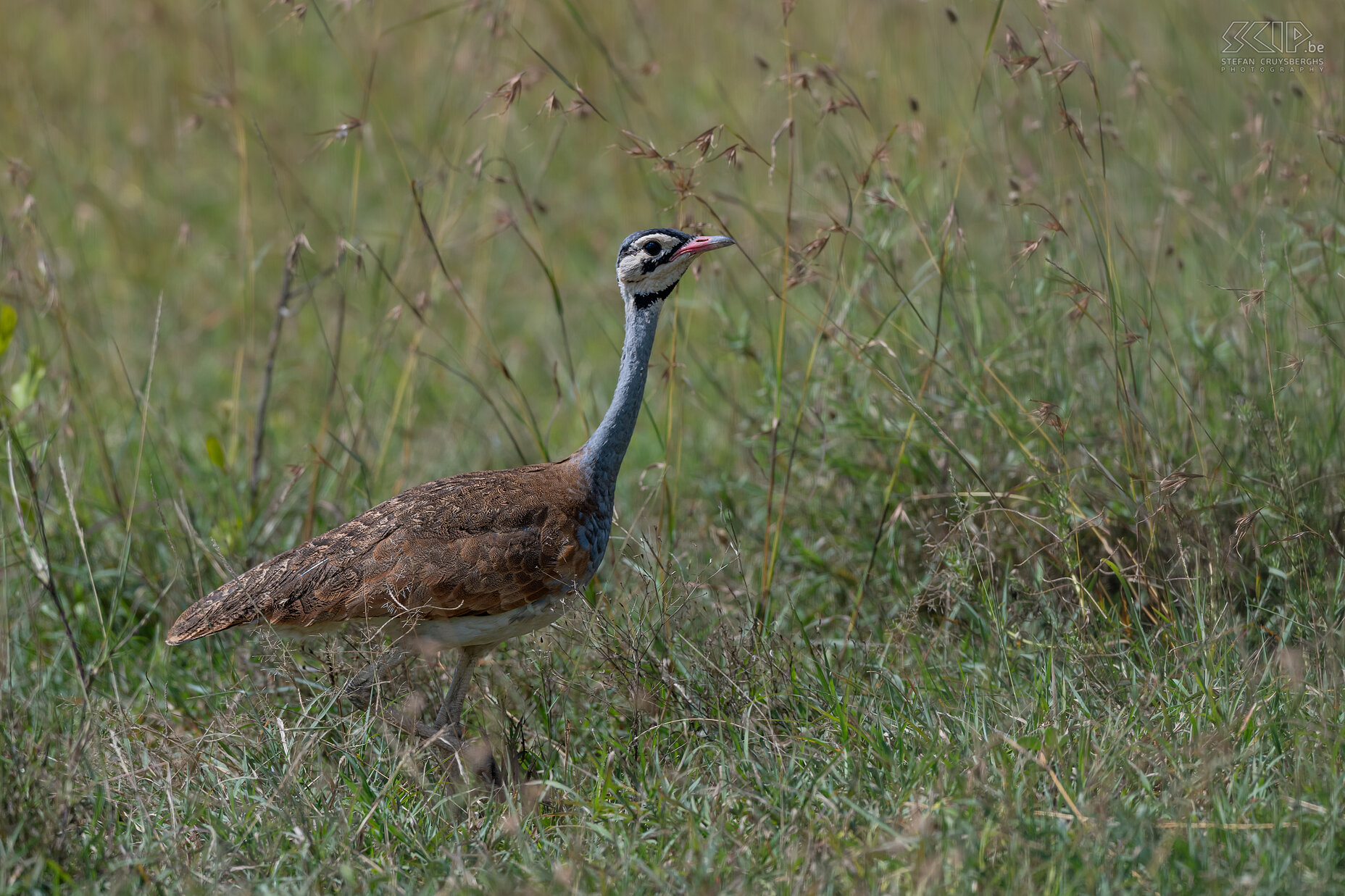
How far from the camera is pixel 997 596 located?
3.90 m

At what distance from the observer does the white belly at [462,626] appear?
134 inches

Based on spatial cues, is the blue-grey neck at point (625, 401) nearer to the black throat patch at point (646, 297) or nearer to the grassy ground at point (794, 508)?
the black throat patch at point (646, 297)

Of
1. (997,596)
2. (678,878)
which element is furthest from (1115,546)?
(678,878)

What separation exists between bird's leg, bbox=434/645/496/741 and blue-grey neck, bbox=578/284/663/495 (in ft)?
1.97

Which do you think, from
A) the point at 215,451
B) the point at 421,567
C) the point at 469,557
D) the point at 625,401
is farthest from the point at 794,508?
the point at 215,451

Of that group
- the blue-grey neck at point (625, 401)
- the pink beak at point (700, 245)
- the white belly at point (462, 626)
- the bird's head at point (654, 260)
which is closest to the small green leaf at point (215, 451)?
the white belly at point (462, 626)

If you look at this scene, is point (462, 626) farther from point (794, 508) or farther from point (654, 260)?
point (794, 508)

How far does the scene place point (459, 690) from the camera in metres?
3.60

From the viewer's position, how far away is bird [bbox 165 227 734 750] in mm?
3369

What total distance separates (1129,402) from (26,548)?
3351mm

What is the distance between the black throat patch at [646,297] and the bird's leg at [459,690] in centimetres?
114

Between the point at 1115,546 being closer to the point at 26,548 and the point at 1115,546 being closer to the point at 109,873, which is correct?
the point at 109,873

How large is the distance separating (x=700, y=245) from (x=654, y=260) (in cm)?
15

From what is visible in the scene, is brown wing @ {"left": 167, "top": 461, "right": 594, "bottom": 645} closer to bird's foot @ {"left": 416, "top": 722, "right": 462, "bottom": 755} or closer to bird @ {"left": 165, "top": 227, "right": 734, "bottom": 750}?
bird @ {"left": 165, "top": 227, "right": 734, "bottom": 750}
